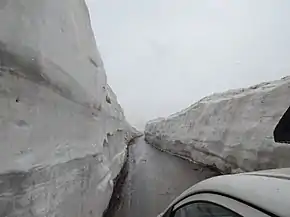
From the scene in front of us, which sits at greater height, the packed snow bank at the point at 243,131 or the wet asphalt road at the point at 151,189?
the packed snow bank at the point at 243,131

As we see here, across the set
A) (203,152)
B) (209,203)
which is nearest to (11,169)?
(209,203)

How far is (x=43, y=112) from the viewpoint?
117 inches

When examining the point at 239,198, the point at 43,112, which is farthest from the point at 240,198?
the point at 43,112

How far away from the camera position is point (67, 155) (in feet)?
11.5

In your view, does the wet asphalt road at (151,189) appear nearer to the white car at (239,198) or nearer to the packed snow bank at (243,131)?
the packed snow bank at (243,131)

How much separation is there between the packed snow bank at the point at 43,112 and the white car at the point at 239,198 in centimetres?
150

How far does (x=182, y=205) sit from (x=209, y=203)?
1.16 ft

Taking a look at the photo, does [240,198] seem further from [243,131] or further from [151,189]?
[243,131]

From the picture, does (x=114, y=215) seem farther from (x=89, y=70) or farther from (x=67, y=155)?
(x=89, y=70)

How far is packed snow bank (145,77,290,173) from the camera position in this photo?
22.3 feet

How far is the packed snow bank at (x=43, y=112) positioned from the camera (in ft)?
7.84

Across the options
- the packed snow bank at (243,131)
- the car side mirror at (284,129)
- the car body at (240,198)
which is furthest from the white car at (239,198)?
the packed snow bank at (243,131)

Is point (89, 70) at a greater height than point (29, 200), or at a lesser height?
greater

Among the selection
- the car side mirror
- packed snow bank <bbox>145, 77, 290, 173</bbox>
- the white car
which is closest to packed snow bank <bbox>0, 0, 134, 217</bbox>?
the white car
